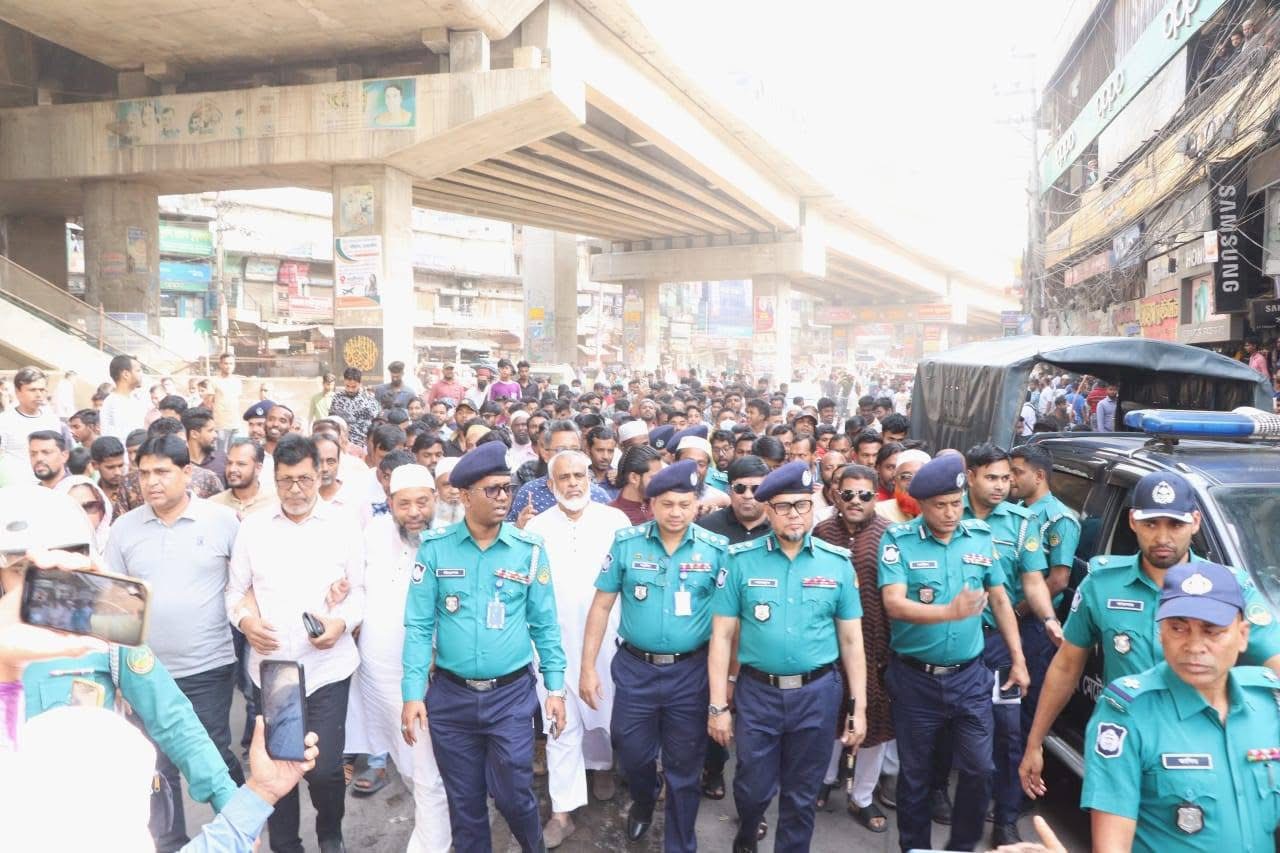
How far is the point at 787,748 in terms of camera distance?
3529 millimetres

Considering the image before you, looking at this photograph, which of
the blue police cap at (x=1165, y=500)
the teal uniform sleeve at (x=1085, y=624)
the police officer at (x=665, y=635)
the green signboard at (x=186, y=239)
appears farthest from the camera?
the green signboard at (x=186, y=239)

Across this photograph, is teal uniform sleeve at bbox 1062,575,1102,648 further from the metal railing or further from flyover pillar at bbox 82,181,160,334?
flyover pillar at bbox 82,181,160,334

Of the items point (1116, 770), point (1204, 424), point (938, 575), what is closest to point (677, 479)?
point (938, 575)

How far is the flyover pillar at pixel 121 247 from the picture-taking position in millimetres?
16750

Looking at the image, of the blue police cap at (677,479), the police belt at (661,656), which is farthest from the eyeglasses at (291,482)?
Answer: the police belt at (661,656)

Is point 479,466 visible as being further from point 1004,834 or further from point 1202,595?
point 1004,834

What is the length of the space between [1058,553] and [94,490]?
16.1ft

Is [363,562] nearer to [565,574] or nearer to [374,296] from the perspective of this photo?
[565,574]

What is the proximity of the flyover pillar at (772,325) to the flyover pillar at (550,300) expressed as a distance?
8228mm

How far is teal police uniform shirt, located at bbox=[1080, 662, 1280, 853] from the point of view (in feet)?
6.99

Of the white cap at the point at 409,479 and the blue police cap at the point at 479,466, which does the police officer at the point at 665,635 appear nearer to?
the blue police cap at the point at 479,466

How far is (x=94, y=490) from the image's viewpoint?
434 cm

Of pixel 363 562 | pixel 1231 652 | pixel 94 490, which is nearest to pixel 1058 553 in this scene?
pixel 1231 652

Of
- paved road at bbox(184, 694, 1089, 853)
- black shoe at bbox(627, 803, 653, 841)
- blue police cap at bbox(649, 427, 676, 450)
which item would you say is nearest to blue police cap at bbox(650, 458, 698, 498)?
black shoe at bbox(627, 803, 653, 841)
